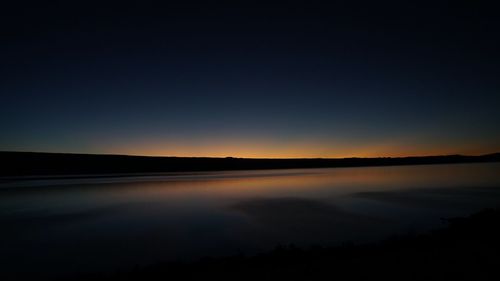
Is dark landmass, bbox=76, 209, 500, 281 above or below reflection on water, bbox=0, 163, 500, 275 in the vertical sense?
above

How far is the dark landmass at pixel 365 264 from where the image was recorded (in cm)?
700

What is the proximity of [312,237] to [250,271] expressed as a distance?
6.07 meters

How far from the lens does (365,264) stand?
776 cm

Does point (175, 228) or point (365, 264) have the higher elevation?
point (365, 264)

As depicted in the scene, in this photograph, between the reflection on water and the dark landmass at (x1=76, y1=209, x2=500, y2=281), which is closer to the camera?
the dark landmass at (x1=76, y1=209, x2=500, y2=281)

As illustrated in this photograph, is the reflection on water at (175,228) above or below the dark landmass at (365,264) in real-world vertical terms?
below

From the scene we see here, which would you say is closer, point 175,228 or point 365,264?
point 365,264

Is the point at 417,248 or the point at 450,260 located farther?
the point at 417,248

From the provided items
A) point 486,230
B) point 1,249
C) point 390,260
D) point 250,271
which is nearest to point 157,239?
point 1,249

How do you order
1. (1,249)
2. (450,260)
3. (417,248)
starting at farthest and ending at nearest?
(1,249) < (417,248) < (450,260)

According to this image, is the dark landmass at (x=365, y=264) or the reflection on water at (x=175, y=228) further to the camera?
the reflection on water at (x=175, y=228)

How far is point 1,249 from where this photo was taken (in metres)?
12.7

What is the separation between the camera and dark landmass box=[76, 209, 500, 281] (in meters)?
7.00

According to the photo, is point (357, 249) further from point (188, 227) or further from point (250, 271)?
point (188, 227)
